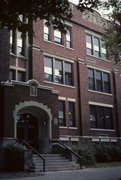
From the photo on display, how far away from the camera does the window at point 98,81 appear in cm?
3008

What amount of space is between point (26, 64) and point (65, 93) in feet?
14.5

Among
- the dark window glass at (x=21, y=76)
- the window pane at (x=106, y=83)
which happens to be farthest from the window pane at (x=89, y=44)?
the dark window glass at (x=21, y=76)

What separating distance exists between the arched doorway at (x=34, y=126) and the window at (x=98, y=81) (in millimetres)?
8654

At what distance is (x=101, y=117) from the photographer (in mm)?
29688

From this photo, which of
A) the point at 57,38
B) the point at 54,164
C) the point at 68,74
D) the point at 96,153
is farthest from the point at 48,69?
the point at 54,164

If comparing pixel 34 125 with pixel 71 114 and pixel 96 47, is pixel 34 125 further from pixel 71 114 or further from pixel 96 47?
pixel 96 47

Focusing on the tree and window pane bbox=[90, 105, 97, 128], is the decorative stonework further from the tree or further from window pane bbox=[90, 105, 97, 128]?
the tree

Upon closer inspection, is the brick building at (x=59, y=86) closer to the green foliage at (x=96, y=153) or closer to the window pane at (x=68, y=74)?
the window pane at (x=68, y=74)

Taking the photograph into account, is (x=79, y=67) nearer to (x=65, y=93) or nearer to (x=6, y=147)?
(x=65, y=93)

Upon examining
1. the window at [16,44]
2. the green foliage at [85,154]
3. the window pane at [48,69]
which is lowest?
the green foliage at [85,154]

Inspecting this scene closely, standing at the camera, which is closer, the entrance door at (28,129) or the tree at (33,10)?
the tree at (33,10)

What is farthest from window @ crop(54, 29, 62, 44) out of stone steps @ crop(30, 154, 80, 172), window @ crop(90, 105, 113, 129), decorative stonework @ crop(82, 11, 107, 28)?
stone steps @ crop(30, 154, 80, 172)

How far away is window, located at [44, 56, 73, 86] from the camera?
86.8ft

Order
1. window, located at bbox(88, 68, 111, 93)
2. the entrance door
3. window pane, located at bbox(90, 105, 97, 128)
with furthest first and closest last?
1. window, located at bbox(88, 68, 111, 93)
2. window pane, located at bbox(90, 105, 97, 128)
3. the entrance door
